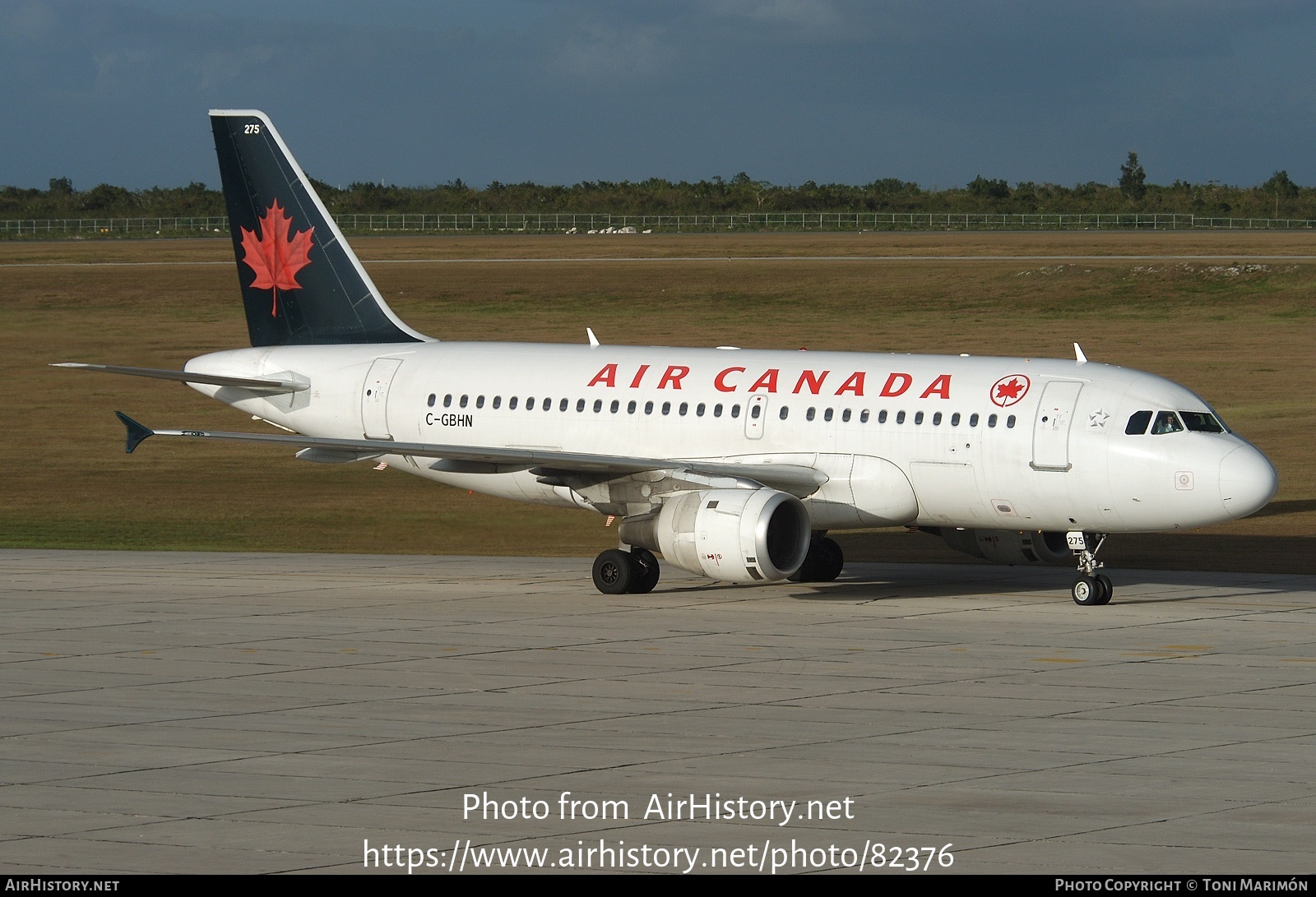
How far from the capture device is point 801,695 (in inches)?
934

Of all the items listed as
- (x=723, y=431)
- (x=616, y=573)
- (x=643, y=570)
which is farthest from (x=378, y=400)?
(x=723, y=431)

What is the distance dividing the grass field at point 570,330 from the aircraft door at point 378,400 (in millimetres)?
6205

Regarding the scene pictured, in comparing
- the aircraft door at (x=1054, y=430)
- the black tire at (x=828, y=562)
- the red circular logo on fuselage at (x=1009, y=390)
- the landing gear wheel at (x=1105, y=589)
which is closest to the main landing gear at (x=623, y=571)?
the black tire at (x=828, y=562)

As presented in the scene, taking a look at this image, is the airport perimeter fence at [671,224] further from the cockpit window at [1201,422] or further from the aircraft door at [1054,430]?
the aircraft door at [1054,430]

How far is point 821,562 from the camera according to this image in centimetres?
3597

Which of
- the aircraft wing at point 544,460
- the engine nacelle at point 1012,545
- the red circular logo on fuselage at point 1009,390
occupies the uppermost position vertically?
the red circular logo on fuselage at point 1009,390

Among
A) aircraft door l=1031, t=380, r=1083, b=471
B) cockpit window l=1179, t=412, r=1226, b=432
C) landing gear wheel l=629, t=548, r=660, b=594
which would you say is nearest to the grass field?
cockpit window l=1179, t=412, r=1226, b=432

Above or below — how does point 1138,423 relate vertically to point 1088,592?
above

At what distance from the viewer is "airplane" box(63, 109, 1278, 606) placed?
102 feet

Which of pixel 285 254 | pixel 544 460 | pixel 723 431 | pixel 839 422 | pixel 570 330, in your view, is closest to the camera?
pixel 544 460

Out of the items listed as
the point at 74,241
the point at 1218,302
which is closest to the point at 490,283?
the point at 1218,302

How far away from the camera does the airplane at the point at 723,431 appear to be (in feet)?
102

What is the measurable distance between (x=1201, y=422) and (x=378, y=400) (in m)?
15.9

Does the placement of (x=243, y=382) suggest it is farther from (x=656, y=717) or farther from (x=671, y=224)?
(x=671, y=224)
